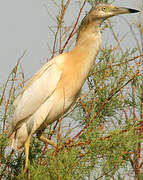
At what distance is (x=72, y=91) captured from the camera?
3.06 meters

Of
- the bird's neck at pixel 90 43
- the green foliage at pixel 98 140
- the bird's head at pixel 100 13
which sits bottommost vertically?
the green foliage at pixel 98 140

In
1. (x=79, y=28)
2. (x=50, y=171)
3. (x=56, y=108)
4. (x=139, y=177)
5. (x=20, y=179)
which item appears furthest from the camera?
(x=79, y=28)

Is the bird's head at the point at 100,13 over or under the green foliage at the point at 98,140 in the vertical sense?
over

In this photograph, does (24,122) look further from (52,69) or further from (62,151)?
(62,151)

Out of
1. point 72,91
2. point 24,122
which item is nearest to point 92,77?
point 72,91

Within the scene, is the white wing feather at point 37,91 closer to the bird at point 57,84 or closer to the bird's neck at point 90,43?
the bird at point 57,84

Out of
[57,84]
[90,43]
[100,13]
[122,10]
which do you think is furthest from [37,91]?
[122,10]

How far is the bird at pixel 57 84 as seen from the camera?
3.04 meters

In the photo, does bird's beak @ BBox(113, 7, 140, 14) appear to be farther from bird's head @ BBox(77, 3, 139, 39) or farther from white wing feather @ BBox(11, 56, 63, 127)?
white wing feather @ BBox(11, 56, 63, 127)

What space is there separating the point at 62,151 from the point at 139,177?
836mm

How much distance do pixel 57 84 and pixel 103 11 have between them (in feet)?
2.23

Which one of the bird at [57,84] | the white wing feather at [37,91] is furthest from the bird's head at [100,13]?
the white wing feather at [37,91]

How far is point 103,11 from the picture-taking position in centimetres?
309

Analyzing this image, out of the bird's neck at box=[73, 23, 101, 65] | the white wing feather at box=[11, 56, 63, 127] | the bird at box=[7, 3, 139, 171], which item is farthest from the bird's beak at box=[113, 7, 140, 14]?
the white wing feather at box=[11, 56, 63, 127]
